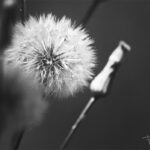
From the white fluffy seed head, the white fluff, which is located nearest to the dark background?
the white fluffy seed head

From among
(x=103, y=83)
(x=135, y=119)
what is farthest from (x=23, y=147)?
(x=103, y=83)

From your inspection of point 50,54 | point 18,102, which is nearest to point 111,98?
point 50,54

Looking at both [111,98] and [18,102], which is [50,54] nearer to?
[18,102]

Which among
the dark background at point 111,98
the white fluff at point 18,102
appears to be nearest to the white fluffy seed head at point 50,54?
the white fluff at point 18,102

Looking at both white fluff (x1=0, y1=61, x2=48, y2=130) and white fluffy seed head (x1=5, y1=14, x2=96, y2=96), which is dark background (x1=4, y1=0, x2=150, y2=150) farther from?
white fluff (x1=0, y1=61, x2=48, y2=130)

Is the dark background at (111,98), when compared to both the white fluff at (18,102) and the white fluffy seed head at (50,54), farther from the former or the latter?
the white fluff at (18,102)

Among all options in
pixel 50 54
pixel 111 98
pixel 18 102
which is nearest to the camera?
pixel 18 102
